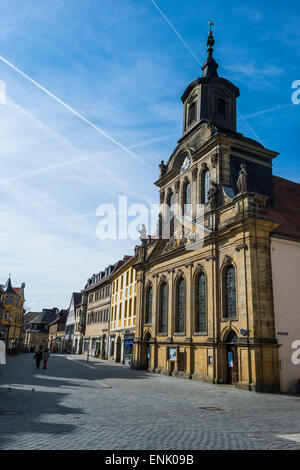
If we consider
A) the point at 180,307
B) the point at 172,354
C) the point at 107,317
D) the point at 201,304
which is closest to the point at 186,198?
the point at 180,307

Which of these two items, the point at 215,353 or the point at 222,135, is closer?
the point at 215,353

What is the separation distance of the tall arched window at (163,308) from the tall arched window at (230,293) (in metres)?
9.06

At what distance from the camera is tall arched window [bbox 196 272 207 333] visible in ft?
82.7

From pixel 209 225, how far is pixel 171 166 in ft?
37.9

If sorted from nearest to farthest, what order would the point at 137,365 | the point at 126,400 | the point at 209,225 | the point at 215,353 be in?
the point at 126,400 → the point at 215,353 → the point at 209,225 → the point at 137,365

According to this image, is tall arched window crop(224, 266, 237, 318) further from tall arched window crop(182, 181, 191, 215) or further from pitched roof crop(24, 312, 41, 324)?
pitched roof crop(24, 312, 41, 324)

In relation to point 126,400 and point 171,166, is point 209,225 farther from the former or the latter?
point 126,400

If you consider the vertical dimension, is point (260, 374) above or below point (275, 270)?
below

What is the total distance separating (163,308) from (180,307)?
3283mm

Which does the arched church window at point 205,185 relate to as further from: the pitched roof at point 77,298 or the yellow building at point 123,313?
the pitched roof at point 77,298

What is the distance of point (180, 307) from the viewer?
28844mm

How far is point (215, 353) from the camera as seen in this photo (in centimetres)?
2239
